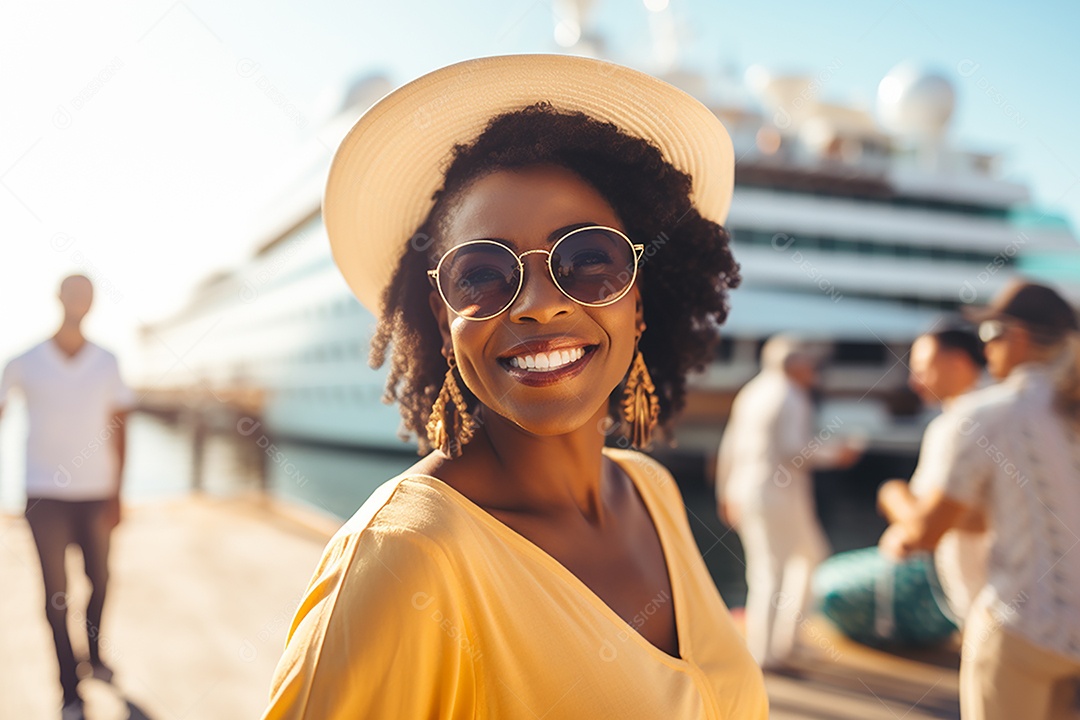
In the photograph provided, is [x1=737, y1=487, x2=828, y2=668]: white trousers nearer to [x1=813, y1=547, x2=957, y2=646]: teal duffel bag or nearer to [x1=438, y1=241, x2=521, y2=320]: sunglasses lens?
[x1=813, y1=547, x2=957, y2=646]: teal duffel bag

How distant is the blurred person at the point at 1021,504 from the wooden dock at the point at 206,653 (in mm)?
1921

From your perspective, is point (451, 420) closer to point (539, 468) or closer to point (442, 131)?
point (539, 468)

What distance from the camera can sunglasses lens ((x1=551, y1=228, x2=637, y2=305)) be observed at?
133cm

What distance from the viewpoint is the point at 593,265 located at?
136cm

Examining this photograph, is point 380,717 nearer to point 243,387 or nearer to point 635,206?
point 635,206

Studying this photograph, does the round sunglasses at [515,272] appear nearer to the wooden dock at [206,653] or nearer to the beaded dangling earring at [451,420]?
the beaded dangling earring at [451,420]

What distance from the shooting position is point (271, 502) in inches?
379

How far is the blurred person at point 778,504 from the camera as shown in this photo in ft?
14.6

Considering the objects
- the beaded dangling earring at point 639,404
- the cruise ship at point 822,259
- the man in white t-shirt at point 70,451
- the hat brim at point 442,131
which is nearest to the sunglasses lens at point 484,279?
the hat brim at point 442,131

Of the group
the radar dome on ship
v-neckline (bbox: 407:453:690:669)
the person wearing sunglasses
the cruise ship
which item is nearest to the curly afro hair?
the person wearing sunglasses

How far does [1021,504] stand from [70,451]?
394cm

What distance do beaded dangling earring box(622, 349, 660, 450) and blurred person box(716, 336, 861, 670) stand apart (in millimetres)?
2995

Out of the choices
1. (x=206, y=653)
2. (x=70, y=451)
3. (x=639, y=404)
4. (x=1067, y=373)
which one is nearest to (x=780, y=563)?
(x=1067, y=373)

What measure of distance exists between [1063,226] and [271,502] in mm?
29183
